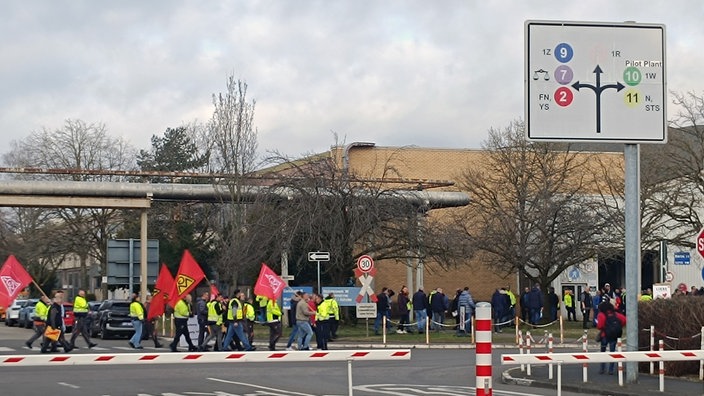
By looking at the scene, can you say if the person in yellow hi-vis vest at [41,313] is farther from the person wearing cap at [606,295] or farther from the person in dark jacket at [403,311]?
the person wearing cap at [606,295]

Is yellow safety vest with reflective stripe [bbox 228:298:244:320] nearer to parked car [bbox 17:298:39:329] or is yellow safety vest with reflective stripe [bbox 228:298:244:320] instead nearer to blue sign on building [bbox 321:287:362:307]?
blue sign on building [bbox 321:287:362:307]

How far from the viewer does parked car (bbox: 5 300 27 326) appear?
61406mm

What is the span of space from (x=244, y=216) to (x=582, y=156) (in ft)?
70.2

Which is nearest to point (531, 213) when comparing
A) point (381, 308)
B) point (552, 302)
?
point (552, 302)

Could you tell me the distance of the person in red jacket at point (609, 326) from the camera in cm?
2308

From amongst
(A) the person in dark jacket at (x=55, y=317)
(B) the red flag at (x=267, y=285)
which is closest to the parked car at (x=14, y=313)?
(B) the red flag at (x=267, y=285)

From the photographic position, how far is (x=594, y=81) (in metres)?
20.2

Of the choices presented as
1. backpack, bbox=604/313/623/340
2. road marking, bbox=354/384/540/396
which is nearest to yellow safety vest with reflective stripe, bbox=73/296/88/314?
road marking, bbox=354/384/540/396

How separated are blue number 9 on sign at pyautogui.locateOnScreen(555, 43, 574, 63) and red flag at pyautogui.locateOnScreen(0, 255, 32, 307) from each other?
769 inches

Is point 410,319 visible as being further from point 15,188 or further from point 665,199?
point 15,188

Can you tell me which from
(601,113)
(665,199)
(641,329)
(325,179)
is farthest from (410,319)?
(601,113)

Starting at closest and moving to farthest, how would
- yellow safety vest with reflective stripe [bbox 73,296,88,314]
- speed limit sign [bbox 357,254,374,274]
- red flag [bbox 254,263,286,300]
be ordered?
yellow safety vest with reflective stripe [bbox 73,296,88,314], red flag [bbox 254,263,286,300], speed limit sign [bbox 357,254,374,274]

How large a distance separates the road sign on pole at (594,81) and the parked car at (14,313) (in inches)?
1816

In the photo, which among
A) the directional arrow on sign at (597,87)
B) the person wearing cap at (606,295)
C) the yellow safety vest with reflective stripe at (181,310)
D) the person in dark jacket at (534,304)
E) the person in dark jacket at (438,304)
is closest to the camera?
the directional arrow on sign at (597,87)
